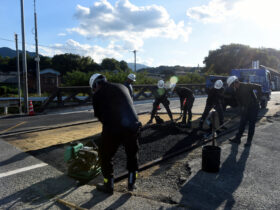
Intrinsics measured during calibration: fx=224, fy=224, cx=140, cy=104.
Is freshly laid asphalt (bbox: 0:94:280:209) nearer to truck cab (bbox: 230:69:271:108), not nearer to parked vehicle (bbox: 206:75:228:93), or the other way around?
parked vehicle (bbox: 206:75:228:93)

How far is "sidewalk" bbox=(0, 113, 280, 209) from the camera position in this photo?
10.1ft

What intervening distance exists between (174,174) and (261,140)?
3816 mm

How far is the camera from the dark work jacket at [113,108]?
3.25 metres

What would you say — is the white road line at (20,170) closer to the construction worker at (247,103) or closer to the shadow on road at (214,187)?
the shadow on road at (214,187)

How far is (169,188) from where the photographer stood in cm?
361

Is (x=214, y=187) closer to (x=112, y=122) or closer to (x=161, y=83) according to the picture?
(x=112, y=122)

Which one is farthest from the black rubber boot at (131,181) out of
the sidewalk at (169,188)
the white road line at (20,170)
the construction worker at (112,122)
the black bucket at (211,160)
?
the white road line at (20,170)

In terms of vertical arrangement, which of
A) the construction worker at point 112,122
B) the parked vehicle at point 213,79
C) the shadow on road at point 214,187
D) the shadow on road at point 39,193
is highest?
the parked vehicle at point 213,79

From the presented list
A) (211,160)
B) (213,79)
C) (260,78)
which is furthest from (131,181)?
(260,78)

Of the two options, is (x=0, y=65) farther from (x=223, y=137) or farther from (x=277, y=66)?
(x=277, y=66)

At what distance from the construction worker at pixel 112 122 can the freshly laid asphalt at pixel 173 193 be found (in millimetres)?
390

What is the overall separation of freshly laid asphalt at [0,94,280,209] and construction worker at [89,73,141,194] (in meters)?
0.39

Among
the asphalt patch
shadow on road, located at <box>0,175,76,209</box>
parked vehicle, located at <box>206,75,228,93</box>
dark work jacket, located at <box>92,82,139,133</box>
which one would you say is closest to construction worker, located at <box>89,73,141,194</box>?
dark work jacket, located at <box>92,82,139,133</box>

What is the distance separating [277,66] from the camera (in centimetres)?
6875
